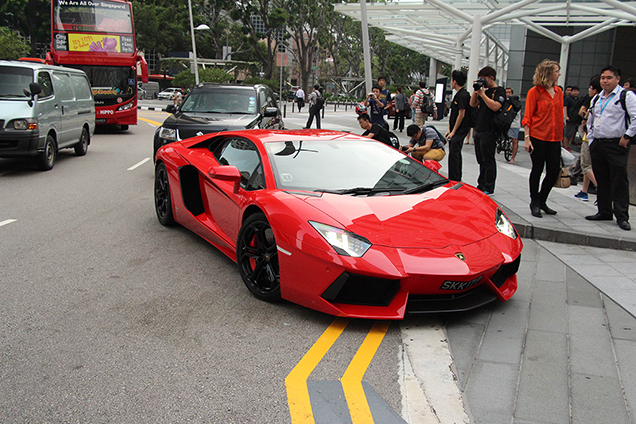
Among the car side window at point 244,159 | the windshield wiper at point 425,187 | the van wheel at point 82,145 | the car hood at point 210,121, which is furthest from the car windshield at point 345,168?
the van wheel at point 82,145

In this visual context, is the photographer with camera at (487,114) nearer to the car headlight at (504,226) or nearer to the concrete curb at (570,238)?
the concrete curb at (570,238)

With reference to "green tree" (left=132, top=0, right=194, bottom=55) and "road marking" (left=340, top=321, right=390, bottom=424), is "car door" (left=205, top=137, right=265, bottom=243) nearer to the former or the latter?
"road marking" (left=340, top=321, right=390, bottom=424)

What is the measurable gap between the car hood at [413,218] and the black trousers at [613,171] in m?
2.79

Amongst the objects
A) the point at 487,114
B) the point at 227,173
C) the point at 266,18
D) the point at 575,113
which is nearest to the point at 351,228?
the point at 227,173

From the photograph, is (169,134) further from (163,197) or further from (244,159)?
(244,159)

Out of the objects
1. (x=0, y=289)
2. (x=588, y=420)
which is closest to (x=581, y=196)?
(x=588, y=420)

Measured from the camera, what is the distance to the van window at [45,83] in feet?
36.0

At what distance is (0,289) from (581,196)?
7.40m

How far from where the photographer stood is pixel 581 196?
8.34 m

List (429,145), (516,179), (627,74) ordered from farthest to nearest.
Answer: (627,74), (516,179), (429,145)

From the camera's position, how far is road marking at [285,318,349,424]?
2.78 meters

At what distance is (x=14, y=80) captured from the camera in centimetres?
1072

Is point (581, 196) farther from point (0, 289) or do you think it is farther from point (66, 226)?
point (0, 289)

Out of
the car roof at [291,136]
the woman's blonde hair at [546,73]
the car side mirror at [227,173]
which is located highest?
the woman's blonde hair at [546,73]
